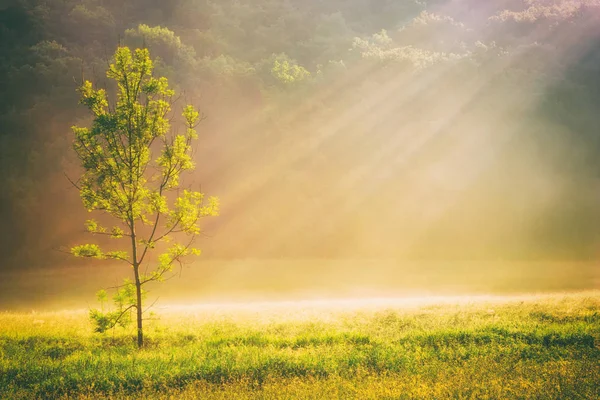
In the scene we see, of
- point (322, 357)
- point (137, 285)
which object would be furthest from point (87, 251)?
point (322, 357)

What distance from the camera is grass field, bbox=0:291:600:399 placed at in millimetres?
10047

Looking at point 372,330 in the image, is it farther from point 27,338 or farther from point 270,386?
point 27,338

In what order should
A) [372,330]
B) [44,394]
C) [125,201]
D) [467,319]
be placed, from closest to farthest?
[44,394] < [125,201] < [372,330] < [467,319]

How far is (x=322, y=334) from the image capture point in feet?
52.2

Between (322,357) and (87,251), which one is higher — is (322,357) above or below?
below

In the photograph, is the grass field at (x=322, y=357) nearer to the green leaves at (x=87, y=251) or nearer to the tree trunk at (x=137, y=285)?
the tree trunk at (x=137, y=285)

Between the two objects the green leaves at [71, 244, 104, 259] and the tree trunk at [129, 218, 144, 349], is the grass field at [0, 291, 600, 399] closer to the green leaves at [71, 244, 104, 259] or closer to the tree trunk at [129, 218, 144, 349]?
the tree trunk at [129, 218, 144, 349]

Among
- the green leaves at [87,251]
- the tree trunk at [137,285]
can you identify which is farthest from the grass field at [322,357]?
the green leaves at [87,251]

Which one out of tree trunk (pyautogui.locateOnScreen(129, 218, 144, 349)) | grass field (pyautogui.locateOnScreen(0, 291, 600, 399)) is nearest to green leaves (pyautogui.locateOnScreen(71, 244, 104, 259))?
tree trunk (pyautogui.locateOnScreen(129, 218, 144, 349))

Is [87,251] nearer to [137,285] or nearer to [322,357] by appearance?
[137,285]

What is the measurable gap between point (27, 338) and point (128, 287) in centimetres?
481

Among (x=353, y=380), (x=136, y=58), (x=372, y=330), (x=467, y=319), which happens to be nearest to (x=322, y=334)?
(x=372, y=330)

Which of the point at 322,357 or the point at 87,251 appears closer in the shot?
the point at 322,357

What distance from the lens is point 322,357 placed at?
1272cm
